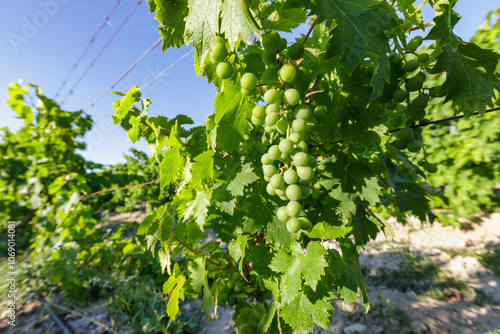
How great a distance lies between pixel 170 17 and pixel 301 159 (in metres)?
0.63

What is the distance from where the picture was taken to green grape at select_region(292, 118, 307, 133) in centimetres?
73

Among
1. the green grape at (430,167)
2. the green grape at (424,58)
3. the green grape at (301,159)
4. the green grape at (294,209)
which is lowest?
the green grape at (294,209)

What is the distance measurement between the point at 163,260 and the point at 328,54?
1.37m

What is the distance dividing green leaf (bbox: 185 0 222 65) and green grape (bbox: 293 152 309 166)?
17.0 inches

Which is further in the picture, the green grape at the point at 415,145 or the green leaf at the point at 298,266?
the green grape at the point at 415,145

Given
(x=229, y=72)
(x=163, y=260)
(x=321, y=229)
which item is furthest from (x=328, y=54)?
(x=163, y=260)

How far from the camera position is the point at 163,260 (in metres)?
1.35

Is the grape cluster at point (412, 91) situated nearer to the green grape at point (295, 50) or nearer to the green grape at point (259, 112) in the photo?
the green grape at point (295, 50)

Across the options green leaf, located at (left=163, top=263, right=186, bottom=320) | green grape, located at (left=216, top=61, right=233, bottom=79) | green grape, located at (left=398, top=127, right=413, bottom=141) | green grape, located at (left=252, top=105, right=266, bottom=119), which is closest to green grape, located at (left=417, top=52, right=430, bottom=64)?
green grape, located at (left=398, top=127, right=413, bottom=141)

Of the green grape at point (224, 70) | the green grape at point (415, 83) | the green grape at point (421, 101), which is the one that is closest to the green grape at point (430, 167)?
the green grape at point (421, 101)

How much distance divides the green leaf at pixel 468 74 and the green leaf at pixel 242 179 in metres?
0.77

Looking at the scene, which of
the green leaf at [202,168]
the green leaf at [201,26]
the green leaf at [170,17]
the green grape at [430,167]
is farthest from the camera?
the green grape at [430,167]

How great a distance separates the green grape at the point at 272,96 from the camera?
0.75m

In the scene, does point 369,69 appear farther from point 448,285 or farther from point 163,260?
point 448,285
